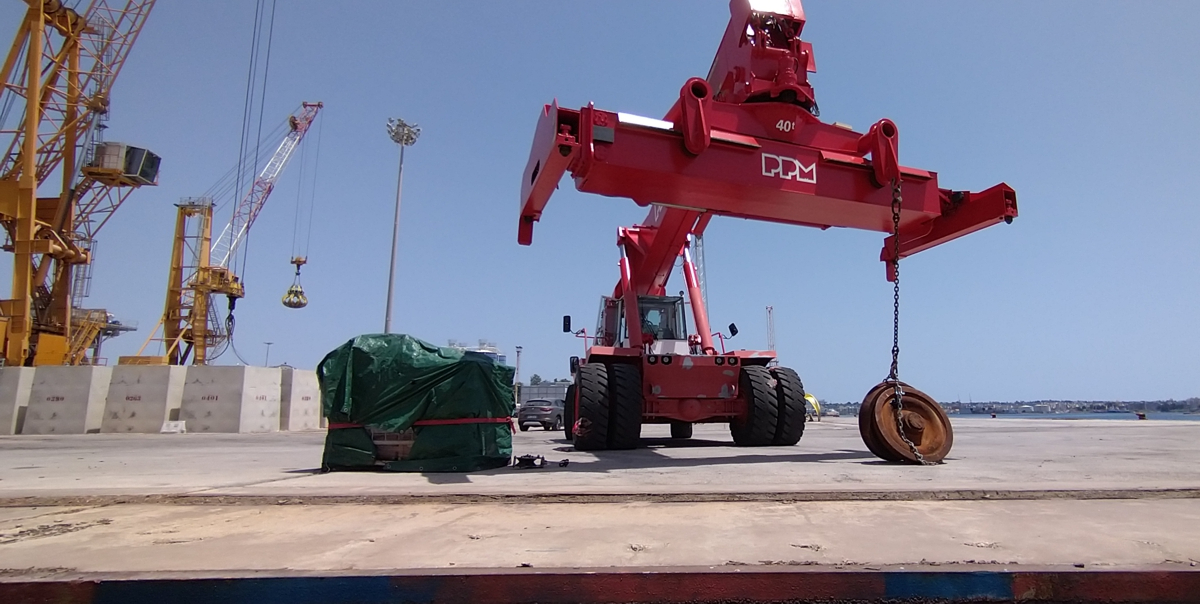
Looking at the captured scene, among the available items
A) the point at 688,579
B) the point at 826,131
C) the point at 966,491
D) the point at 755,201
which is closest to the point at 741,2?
the point at 826,131

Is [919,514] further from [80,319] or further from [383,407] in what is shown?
[80,319]

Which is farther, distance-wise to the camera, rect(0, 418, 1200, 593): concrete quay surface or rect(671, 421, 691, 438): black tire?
rect(671, 421, 691, 438): black tire

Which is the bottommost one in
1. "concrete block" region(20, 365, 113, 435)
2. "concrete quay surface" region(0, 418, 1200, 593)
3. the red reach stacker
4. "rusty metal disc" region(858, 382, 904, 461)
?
"concrete block" region(20, 365, 113, 435)

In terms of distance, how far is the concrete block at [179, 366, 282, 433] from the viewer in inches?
842

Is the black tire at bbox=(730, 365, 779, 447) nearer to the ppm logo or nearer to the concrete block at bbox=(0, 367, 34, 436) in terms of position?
the ppm logo

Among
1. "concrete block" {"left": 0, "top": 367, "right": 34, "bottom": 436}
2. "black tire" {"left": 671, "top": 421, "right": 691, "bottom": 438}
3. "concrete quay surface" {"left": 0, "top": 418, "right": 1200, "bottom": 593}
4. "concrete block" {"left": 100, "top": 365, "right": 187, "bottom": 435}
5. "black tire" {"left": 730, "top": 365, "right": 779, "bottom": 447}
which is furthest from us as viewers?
"concrete block" {"left": 100, "top": 365, "right": 187, "bottom": 435}

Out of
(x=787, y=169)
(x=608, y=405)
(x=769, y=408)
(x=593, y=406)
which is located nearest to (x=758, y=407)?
(x=769, y=408)

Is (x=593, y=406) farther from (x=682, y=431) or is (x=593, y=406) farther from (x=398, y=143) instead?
(x=398, y=143)

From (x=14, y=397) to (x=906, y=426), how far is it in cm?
2698

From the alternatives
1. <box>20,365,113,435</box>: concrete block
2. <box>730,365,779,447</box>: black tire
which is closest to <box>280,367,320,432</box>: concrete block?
<box>20,365,113,435</box>: concrete block

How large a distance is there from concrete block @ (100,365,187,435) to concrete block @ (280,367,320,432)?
3497mm

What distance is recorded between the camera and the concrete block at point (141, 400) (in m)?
21.0

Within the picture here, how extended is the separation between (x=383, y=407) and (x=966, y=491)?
6092 mm

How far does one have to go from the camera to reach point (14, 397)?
69.1ft
